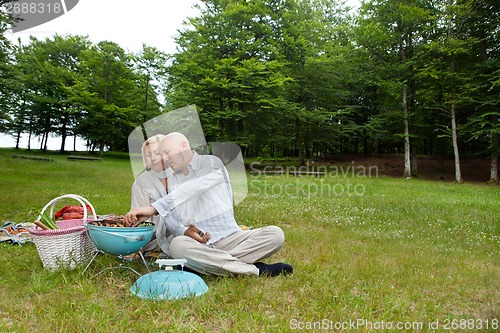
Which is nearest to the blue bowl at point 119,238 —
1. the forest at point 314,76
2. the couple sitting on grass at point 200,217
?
the couple sitting on grass at point 200,217

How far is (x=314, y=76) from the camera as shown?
98.2 ft

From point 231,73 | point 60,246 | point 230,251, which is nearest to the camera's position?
point 60,246

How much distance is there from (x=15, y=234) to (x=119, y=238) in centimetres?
381

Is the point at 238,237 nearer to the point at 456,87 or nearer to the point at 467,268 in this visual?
the point at 467,268

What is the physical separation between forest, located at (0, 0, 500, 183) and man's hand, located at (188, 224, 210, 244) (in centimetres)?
1731

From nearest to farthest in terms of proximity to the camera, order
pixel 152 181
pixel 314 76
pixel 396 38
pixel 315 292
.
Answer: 1. pixel 315 292
2. pixel 152 181
3. pixel 396 38
4. pixel 314 76

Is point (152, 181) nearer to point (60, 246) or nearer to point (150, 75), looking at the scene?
point (60, 246)

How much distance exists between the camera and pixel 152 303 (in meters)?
3.32

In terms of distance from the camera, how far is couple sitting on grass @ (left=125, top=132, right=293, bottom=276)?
4.02 metres

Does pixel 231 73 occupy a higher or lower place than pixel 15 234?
higher

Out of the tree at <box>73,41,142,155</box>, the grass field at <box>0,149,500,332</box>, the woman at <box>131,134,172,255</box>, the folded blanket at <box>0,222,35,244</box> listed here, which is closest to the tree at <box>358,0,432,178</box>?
the grass field at <box>0,149,500,332</box>

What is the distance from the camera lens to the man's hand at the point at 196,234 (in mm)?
4107

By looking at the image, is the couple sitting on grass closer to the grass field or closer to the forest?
the grass field

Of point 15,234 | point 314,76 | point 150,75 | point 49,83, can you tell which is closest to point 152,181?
point 15,234
